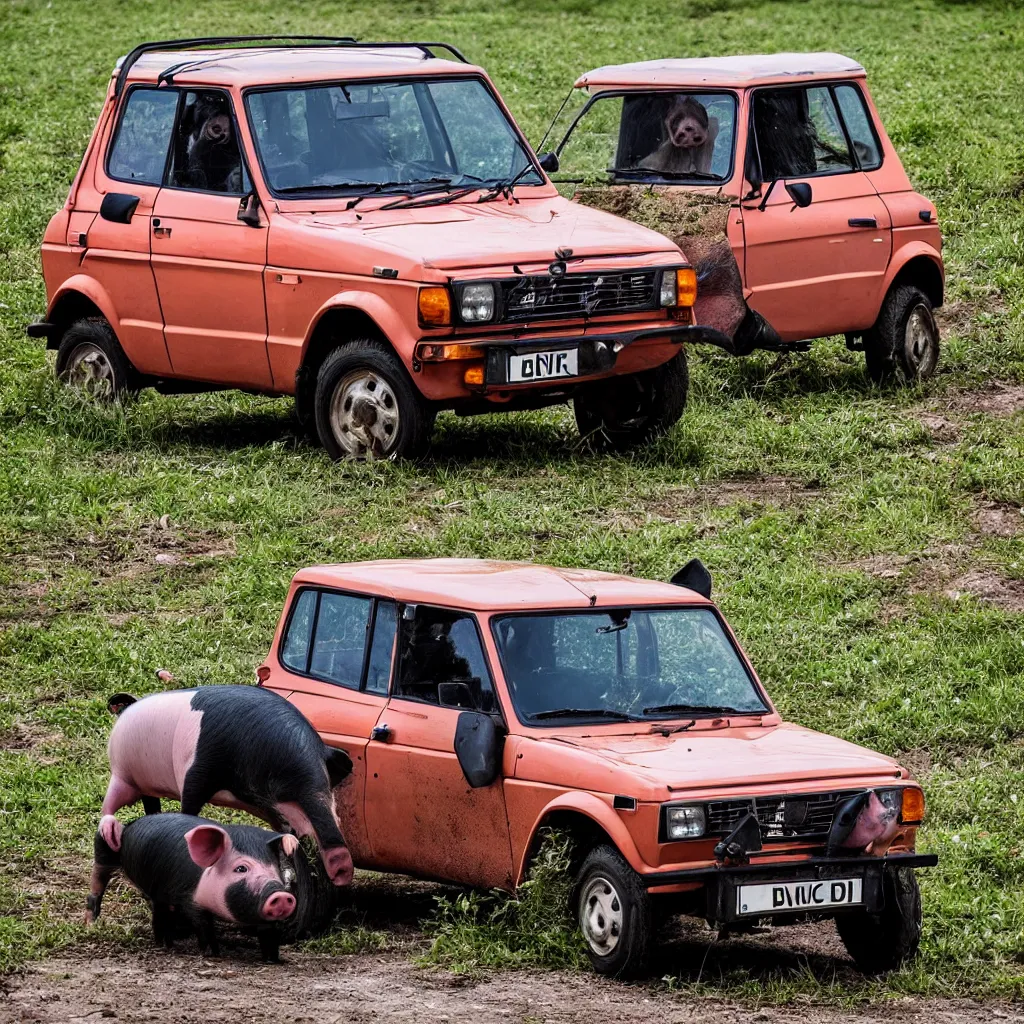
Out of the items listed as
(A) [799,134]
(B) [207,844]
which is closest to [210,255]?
(A) [799,134]

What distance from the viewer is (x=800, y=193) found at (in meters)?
13.2

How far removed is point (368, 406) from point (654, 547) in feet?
5.73

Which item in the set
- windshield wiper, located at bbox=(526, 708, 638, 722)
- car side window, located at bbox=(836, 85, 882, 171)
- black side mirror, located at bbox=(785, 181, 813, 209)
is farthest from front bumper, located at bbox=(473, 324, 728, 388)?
windshield wiper, located at bbox=(526, 708, 638, 722)

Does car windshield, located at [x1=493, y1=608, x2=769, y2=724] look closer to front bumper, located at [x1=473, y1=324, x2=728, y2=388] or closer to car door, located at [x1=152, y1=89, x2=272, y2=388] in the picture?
front bumper, located at [x1=473, y1=324, x2=728, y2=388]

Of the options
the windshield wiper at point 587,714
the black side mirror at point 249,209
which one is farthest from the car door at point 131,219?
the windshield wiper at point 587,714

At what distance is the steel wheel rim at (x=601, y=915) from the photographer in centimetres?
679

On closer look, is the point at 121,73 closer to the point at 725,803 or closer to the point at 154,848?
the point at 154,848

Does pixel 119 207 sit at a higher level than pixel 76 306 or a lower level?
higher

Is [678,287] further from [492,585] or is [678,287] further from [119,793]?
[119,793]

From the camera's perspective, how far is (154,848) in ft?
23.9

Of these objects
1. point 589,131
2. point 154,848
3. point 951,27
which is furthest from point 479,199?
point 951,27

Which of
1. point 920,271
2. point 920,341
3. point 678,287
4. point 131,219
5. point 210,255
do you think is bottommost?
point 920,341

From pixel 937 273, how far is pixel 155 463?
515 cm

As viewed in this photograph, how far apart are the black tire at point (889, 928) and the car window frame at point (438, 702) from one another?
1.34 meters
